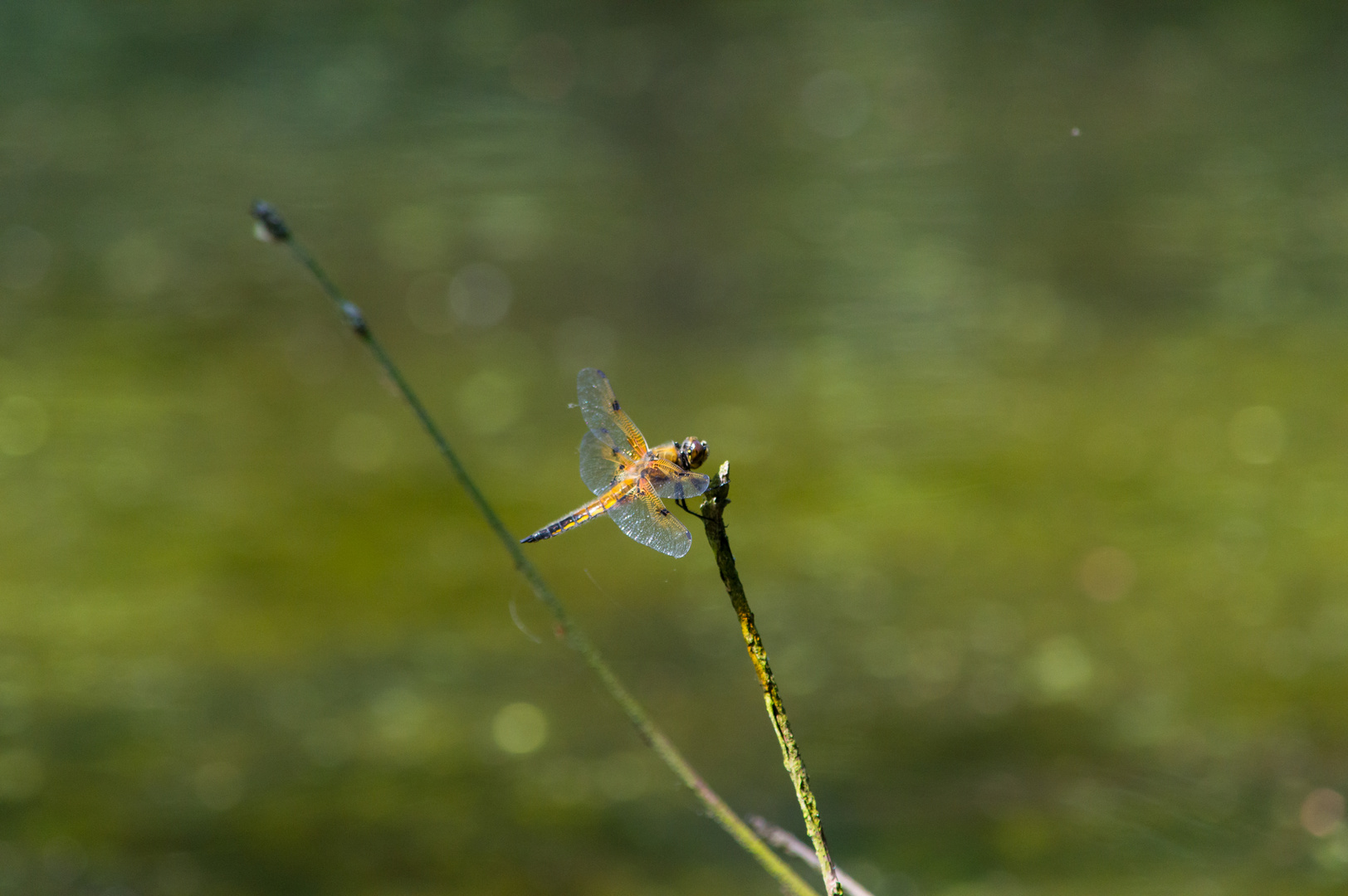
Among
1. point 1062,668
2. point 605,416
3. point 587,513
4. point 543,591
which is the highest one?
point 1062,668

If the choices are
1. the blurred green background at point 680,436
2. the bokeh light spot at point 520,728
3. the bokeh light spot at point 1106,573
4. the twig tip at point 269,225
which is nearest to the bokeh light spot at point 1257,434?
the blurred green background at point 680,436

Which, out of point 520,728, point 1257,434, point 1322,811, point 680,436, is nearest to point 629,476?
point 520,728

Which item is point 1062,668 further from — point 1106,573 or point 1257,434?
point 1257,434

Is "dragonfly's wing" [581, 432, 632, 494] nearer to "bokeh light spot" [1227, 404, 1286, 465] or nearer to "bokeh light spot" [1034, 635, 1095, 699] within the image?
"bokeh light spot" [1034, 635, 1095, 699]

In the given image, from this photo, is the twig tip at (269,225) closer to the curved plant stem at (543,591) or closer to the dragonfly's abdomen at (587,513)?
the curved plant stem at (543,591)

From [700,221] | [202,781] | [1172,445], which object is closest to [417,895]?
[202,781]

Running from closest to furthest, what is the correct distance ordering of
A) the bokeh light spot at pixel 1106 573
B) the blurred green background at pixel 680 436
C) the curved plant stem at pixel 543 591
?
the curved plant stem at pixel 543 591
the blurred green background at pixel 680 436
the bokeh light spot at pixel 1106 573
